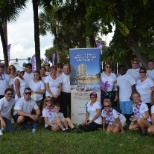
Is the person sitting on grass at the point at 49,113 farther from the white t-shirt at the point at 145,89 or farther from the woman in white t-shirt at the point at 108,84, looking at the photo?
the white t-shirt at the point at 145,89

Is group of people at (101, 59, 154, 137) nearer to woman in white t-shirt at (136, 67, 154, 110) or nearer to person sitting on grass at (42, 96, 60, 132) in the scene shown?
woman in white t-shirt at (136, 67, 154, 110)

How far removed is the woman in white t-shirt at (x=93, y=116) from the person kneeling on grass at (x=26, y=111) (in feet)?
4.14

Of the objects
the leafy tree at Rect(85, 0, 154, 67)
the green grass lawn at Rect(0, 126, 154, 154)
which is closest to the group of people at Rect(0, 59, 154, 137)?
the green grass lawn at Rect(0, 126, 154, 154)

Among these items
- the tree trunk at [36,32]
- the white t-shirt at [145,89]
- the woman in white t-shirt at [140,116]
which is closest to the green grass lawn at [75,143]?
the woman in white t-shirt at [140,116]

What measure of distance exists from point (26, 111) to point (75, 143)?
6.64ft

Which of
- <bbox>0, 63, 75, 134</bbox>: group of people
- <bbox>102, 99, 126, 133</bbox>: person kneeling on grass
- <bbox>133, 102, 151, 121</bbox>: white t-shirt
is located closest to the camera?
<bbox>133, 102, 151, 121</bbox>: white t-shirt

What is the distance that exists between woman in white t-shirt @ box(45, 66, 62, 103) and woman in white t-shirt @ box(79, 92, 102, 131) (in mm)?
956

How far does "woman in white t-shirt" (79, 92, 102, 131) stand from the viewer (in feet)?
25.6

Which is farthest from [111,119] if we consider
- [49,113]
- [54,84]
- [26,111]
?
[26,111]

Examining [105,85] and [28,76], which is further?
[28,76]

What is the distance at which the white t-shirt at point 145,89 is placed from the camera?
25.4ft

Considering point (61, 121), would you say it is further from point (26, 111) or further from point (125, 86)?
point (125, 86)

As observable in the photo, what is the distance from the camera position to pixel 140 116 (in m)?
7.34

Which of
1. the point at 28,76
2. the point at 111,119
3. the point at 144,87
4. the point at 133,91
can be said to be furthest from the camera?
the point at 28,76
